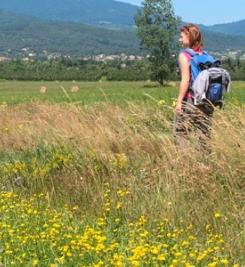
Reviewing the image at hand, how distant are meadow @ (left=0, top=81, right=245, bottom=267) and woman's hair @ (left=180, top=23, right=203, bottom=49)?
0.83m

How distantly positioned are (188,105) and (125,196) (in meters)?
1.74

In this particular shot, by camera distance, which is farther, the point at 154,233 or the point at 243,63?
the point at 243,63

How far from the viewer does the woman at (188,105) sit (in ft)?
23.9

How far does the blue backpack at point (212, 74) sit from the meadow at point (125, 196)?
233 mm

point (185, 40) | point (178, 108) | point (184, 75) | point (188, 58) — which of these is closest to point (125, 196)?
point (178, 108)

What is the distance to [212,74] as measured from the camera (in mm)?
7379

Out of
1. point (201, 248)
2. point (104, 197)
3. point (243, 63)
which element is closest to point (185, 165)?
point (104, 197)

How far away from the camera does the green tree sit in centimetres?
8456

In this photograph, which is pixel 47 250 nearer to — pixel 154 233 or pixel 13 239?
pixel 13 239

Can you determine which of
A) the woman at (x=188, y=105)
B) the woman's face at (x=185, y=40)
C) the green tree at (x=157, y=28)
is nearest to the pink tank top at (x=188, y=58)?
the woman at (x=188, y=105)

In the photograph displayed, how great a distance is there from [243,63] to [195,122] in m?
76.5

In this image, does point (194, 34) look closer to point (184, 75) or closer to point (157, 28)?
point (184, 75)

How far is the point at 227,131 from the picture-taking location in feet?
22.0

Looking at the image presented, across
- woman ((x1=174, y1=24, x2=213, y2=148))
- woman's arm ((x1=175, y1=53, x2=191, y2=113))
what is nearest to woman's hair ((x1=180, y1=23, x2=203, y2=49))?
woman ((x1=174, y1=24, x2=213, y2=148))
